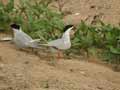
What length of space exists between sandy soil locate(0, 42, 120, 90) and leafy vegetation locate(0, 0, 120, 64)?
38cm

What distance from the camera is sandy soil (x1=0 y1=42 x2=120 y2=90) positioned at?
6.07 m

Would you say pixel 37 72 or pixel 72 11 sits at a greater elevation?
pixel 72 11

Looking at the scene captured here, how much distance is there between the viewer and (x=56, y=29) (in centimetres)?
804

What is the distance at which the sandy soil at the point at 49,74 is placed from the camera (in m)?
6.07

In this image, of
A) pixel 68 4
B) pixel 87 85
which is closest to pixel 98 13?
pixel 68 4

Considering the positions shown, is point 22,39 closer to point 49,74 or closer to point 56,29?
point 56,29

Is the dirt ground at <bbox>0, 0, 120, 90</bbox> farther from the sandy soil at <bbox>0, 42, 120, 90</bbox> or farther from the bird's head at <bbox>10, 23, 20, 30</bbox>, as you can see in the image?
the bird's head at <bbox>10, 23, 20, 30</bbox>

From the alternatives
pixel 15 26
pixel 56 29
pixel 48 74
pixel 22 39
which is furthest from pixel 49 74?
pixel 56 29

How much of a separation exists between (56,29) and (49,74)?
5.58ft

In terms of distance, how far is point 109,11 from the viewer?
932cm

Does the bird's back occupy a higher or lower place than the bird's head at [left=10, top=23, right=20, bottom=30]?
lower

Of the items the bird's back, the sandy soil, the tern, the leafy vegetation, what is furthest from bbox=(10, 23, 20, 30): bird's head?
the tern

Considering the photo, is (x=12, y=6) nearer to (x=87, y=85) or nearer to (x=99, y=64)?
(x=99, y=64)

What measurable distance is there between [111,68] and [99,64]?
0.20m
